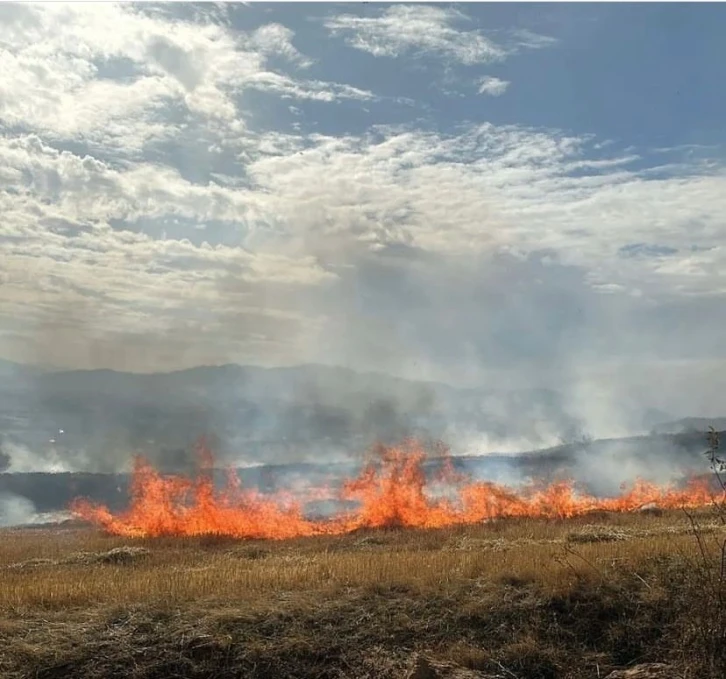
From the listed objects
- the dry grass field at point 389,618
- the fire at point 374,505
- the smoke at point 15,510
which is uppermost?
the smoke at point 15,510

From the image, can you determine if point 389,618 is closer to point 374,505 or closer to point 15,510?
point 374,505

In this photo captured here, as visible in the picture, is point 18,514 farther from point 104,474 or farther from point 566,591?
point 566,591

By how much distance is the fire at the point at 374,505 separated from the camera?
30.0m

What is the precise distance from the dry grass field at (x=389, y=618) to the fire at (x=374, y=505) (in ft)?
43.7

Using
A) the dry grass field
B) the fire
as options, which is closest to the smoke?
the fire

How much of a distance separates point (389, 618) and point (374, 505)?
66.4 feet

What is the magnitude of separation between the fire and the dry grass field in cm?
1333

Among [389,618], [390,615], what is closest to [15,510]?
[390,615]

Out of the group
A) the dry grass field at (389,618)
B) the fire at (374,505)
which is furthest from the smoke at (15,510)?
the dry grass field at (389,618)

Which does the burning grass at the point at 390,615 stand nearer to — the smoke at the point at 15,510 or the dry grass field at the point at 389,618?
the dry grass field at the point at 389,618

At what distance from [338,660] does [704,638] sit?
5.11m

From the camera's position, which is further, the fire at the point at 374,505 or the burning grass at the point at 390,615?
the fire at the point at 374,505

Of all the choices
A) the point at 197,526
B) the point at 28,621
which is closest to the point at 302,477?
the point at 197,526

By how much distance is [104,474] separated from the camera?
6944 cm
